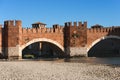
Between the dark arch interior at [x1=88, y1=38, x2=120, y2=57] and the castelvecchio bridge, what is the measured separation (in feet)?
9.06

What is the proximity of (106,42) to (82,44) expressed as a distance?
425 inches

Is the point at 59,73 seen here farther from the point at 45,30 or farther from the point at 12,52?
the point at 45,30

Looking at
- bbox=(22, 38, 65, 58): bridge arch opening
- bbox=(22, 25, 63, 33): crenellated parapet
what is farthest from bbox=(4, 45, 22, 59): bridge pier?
bbox=(22, 38, 65, 58): bridge arch opening

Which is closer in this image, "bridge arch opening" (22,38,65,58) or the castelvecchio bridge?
the castelvecchio bridge

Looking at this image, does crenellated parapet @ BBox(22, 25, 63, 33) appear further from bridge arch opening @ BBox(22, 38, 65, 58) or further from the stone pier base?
the stone pier base

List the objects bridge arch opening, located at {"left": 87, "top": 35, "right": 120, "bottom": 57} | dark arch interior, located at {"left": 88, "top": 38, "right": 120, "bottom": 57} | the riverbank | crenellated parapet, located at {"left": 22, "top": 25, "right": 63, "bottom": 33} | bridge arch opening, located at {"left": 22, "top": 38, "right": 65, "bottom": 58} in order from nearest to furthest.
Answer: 1. the riverbank
2. crenellated parapet, located at {"left": 22, "top": 25, "right": 63, "bottom": 33}
3. bridge arch opening, located at {"left": 22, "top": 38, "right": 65, "bottom": 58}
4. bridge arch opening, located at {"left": 87, "top": 35, "right": 120, "bottom": 57}
5. dark arch interior, located at {"left": 88, "top": 38, "right": 120, "bottom": 57}

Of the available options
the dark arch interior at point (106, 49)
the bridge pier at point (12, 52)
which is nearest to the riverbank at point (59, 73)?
the bridge pier at point (12, 52)

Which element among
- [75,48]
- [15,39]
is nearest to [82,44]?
[75,48]

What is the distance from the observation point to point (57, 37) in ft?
123

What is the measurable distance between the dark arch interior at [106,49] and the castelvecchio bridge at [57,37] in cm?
276

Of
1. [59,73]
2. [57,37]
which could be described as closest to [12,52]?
[57,37]

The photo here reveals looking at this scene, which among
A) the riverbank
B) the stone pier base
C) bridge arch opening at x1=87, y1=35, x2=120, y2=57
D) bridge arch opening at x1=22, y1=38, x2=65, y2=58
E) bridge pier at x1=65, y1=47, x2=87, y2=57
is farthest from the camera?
bridge arch opening at x1=87, y1=35, x2=120, y2=57

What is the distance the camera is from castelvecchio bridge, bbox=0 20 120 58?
34156mm

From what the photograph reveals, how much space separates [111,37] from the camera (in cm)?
4112
